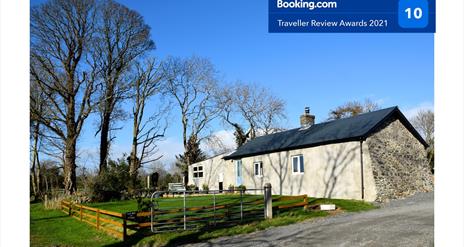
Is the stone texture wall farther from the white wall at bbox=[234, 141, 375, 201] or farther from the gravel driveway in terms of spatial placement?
the gravel driveway

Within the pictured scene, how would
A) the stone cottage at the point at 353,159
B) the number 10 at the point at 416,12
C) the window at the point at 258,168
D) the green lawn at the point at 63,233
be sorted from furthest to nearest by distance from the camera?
the window at the point at 258,168 < the stone cottage at the point at 353,159 < the green lawn at the point at 63,233 < the number 10 at the point at 416,12

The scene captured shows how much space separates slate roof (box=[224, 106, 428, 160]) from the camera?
14.6 metres

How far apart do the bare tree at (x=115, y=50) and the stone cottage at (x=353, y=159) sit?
30.6ft

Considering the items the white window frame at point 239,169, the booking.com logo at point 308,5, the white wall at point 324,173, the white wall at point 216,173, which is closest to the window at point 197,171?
the white wall at point 216,173

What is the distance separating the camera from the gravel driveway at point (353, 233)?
6918mm

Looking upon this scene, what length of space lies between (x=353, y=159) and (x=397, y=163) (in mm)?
1989

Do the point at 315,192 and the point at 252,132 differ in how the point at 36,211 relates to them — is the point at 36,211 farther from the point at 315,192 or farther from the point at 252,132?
the point at 252,132

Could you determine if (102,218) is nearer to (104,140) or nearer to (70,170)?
(70,170)

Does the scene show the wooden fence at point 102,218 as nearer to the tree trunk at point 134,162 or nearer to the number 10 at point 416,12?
the tree trunk at point 134,162

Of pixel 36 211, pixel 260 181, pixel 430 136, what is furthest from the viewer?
pixel 430 136
